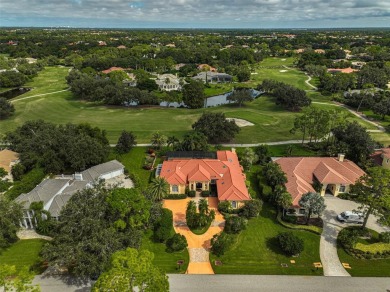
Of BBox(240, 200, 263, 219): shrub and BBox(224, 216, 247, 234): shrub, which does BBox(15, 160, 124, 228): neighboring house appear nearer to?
BBox(224, 216, 247, 234): shrub

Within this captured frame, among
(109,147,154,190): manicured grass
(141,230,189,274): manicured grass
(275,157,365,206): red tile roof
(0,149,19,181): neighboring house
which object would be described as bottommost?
(141,230,189,274): manicured grass

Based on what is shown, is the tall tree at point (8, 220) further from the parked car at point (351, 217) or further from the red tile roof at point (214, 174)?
the parked car at point (351, 217)

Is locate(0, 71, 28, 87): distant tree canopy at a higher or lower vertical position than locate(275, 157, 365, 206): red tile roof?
higher

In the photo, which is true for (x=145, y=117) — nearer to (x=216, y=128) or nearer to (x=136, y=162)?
(x=216, y=128)

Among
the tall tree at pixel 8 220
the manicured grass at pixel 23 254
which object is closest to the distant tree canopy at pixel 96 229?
the manicured grass at pixel 23 254

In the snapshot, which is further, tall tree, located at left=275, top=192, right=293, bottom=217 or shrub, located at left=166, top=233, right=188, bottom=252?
tall tree, located at left=275, top=192, right=293, bottom=217

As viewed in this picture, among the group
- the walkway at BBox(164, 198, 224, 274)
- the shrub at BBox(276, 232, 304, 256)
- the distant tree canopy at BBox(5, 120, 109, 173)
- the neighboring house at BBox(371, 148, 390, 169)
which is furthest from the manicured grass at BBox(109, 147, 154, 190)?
the neighboring house at BBox(371, 148, 390, 169)

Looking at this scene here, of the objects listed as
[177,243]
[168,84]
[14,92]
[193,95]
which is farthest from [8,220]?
[14,92]

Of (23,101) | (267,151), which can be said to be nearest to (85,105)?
(23,101)
